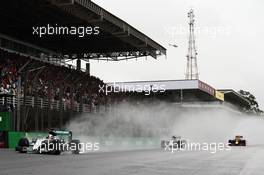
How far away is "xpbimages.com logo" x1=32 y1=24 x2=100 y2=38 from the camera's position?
4584cm

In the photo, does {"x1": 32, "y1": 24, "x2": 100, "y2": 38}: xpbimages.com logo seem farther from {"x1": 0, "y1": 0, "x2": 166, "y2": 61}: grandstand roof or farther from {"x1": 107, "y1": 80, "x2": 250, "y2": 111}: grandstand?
{"x1": 107, "y1": 80, "x2": 250, "y2": 111}: grandstand

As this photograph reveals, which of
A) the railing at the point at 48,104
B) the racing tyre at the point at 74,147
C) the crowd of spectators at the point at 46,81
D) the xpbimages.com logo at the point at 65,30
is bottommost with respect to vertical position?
the racing tyre at the point at 74,147

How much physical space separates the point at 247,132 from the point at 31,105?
5867cm

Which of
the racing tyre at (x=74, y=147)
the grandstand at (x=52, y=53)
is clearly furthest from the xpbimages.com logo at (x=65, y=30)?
the racing tyre at (x=74, y=147)

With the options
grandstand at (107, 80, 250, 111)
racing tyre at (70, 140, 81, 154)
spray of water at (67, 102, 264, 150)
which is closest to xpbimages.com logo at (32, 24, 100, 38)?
spray of water at (67, 102, 264, 150)

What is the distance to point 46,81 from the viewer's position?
125ft

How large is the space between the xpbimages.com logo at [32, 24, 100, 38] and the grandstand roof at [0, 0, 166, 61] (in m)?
0.66

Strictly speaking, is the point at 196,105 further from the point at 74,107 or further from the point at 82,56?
the point at 74,107

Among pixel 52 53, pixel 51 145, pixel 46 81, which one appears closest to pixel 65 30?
pixel 46 81

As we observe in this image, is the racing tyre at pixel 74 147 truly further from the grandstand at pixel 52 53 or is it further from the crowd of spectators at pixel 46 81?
the crowd of spectators at pixel 46 81

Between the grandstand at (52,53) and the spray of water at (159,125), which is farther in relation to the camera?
the spray of water at (159,125)

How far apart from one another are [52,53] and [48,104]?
20.5m

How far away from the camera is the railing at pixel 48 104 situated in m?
36.0

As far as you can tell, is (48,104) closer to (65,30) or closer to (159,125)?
(65,30)
